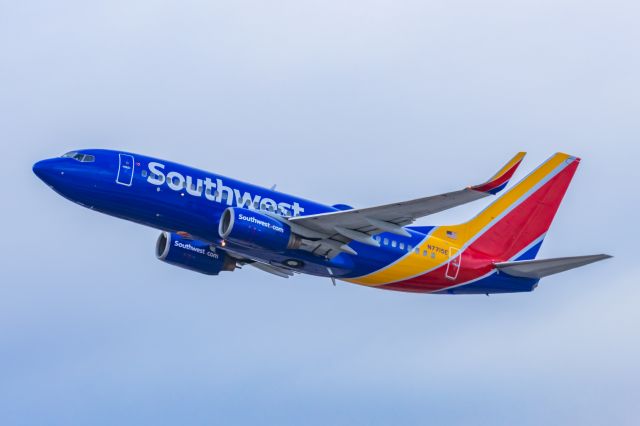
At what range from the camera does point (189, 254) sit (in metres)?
64.2

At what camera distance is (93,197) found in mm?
56438

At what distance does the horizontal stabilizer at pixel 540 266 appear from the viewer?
2308 inches

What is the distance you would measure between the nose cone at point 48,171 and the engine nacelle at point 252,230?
7.85m

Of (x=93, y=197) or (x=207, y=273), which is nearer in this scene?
(x=93, y=197)

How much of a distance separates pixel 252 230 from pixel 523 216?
56.6ft

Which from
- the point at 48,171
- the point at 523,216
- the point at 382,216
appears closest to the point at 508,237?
the point at 523,216

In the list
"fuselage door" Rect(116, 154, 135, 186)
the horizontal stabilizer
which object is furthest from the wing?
"fuselage door" Rect(116, 154, 135, 186)

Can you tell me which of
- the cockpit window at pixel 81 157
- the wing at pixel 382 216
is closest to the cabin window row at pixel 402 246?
the wing at pixel 382 216

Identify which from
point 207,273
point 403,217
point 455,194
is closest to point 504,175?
point 455,194

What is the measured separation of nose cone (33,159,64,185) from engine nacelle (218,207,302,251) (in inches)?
309

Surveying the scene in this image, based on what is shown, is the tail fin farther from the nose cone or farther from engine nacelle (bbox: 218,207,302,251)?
the nose cone

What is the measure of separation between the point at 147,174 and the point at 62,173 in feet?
12.6

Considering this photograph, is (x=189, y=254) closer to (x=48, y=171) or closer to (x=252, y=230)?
(x=252, y=230)

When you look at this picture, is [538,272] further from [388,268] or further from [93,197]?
[93,197]
